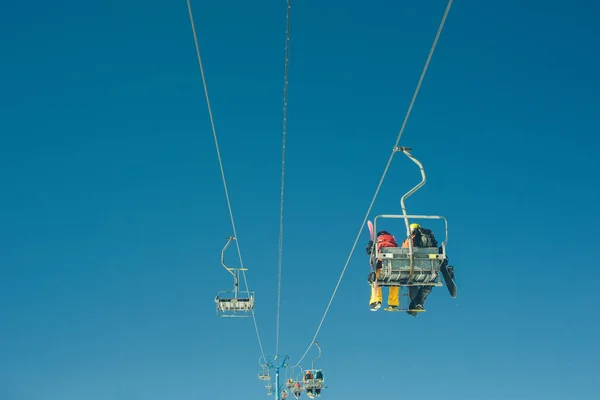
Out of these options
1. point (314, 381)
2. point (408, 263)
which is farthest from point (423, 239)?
point (314, 381)

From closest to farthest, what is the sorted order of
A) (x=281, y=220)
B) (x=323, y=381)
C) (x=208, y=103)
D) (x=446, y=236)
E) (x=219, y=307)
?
1. (x=446, y=236)
2. (x=208, y=103)
3. (x=281, y=220)
4. (x=219, y=307)
5. (x=323, y=381)

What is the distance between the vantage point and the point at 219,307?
24453 millimetres

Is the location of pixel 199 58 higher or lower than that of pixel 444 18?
higher

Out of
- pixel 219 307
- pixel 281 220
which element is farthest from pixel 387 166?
pixel 219 307

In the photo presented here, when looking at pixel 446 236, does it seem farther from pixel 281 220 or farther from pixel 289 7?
pixel 281 220

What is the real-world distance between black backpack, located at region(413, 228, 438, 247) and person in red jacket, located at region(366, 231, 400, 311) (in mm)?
432

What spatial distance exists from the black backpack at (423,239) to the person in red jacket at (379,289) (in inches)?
17.0

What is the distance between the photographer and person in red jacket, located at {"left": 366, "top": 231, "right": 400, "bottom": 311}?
12.8m

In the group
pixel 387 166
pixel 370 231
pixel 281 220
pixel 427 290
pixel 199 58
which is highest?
pixel 281 220

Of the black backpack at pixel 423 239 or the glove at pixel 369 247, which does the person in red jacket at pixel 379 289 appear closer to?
the glove at pixel 369 247

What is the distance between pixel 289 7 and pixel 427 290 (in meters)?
6.62

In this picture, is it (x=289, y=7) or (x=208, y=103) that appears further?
(x=208, y=103)

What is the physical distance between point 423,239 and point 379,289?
150 cm

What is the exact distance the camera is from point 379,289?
44.0ft
